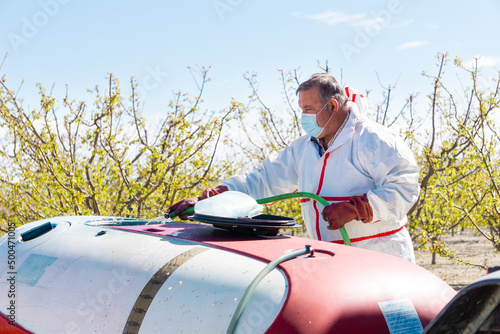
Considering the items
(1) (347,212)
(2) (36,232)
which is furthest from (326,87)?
(2) (36,232)

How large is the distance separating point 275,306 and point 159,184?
4400 millimetres

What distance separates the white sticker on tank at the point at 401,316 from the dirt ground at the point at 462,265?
5.01 metres

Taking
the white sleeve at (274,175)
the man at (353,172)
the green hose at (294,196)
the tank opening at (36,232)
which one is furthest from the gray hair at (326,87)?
the tank opening at (36,232)

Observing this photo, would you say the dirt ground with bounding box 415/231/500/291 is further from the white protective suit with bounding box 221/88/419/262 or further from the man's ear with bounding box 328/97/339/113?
the man's ear with bounding box 328/97/339/113

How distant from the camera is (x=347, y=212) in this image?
226cm

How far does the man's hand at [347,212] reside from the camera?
2.25m

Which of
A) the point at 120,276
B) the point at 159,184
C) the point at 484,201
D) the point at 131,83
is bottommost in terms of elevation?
the point at 484,201

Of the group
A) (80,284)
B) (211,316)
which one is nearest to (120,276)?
(80,284)

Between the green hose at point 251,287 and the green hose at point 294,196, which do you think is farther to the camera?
the green hose at point 294,196

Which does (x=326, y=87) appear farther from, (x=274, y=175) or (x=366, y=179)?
(x=274, y=175)

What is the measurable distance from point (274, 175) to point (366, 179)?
0.60 meters

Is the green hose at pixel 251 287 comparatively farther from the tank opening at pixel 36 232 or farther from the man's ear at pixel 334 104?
the tank opening at pixel 36 232

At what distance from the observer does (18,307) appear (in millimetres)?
2285

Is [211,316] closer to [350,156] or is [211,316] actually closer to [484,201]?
[350,156]
